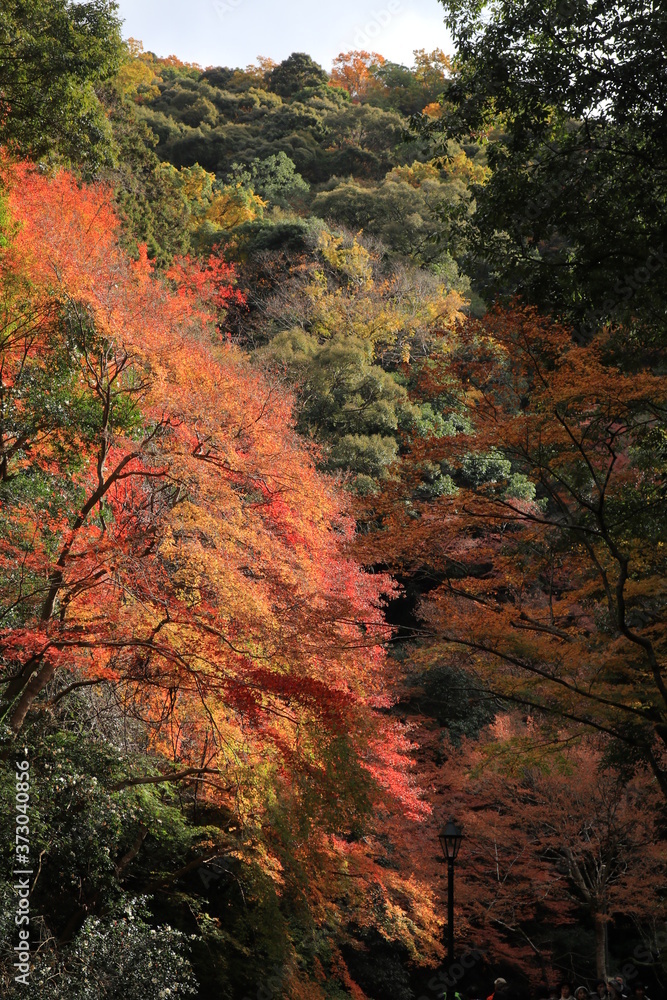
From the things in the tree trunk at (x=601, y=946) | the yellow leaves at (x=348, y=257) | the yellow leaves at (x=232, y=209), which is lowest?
the tree trunk at (x=601, y=946)

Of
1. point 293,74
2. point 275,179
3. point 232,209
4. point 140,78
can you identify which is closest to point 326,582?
point 232,209

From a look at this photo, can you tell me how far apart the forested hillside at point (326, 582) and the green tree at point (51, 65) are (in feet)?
0.13

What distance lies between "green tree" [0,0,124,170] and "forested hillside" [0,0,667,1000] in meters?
0.04

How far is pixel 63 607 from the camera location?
270 inches

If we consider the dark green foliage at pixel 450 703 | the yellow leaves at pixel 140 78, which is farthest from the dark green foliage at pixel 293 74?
the dark green foliage at pixel 450 703

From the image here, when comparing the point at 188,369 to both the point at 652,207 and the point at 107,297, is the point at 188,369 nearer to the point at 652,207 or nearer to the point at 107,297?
the point at 107,297

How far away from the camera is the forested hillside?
6.29m

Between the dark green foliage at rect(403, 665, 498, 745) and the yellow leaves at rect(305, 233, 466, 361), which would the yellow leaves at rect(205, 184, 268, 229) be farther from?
the dark green foliage at rect(403, 665, 498, 745)

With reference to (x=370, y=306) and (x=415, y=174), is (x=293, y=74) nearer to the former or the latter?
(x=415, y=174)

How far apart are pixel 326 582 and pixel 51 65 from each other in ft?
25.5

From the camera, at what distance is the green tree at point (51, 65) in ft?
34.3

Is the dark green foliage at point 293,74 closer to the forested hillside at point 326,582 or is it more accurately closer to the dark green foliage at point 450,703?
the forested hillside at point 326,582

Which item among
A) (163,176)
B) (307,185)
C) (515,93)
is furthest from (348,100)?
(515,93)

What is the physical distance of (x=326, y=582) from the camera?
11.8m
